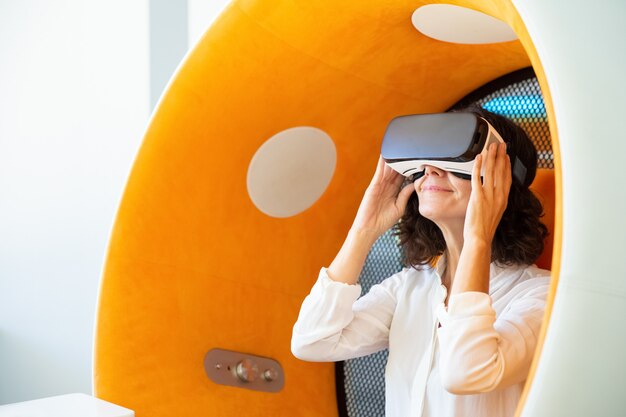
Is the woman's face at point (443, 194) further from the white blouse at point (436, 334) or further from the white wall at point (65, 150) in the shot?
the white wall at point (65, 150)

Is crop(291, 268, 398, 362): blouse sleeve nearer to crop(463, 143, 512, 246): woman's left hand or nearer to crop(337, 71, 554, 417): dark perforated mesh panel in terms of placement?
crop(337, 71, 554, 417): dark perforated mesh panel

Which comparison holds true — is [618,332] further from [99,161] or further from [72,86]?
[72,86]

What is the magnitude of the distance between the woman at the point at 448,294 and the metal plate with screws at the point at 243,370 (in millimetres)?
205

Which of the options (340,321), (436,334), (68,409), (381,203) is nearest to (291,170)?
(381,203)

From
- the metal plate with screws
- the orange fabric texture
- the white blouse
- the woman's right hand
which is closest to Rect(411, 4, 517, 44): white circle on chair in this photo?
the orange fabric texture

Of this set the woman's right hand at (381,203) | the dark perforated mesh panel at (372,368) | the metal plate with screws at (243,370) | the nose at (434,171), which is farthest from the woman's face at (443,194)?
the metal plate with screws at (243,370)

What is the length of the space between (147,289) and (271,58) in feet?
1.47

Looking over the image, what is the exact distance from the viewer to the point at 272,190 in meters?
1.51

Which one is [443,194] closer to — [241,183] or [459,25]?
[459,25]

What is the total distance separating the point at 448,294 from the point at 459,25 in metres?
0.44

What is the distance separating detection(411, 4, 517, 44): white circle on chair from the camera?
1229 mm

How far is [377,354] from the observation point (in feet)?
5.42

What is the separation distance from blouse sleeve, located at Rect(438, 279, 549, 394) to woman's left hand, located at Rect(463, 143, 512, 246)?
0.10m

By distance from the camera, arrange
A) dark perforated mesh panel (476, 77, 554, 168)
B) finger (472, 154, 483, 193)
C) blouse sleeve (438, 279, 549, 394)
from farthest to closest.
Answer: dark perforated mesh panel (476, 77, 554, 168)
finger (472, 154, 483, 193)
blouse sleeve (438, 279, 549, 394)
